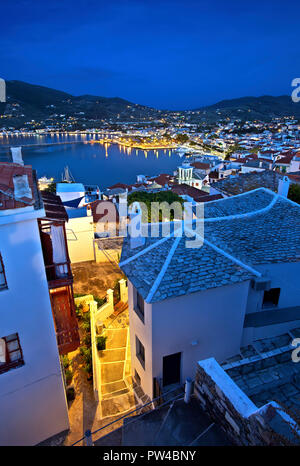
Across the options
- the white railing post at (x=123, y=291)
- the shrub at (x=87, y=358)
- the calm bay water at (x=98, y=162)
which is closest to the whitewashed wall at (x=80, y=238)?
the white railing post at (x=123, y=291)

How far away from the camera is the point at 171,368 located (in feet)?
27.2

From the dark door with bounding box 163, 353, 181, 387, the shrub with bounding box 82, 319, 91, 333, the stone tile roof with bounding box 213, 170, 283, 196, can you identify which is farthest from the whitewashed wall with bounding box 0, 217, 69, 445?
the stone tile roof with bounding box 213, 170, 283, 196

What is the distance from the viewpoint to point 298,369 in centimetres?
720

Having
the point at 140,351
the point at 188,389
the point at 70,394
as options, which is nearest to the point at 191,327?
the point at 140,351

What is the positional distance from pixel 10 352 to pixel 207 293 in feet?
17.1

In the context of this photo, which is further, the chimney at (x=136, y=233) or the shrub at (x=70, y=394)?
the shrub at (x=70, y=394)

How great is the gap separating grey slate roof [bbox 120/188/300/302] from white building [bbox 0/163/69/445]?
2.60 m

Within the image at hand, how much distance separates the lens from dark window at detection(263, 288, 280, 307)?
909 cm

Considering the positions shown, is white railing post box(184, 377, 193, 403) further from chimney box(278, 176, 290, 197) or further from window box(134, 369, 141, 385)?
chimney box(278, 176, 290, 197)

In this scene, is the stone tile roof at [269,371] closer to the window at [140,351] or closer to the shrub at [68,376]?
the window at [140,351]

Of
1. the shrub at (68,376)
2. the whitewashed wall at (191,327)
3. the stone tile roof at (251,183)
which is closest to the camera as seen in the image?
the whitewashed wall at (191,327)

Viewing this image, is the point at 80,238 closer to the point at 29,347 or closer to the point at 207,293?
the point at 29,347

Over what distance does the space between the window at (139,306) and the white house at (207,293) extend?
3cm

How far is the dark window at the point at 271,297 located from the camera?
909 centimetres
